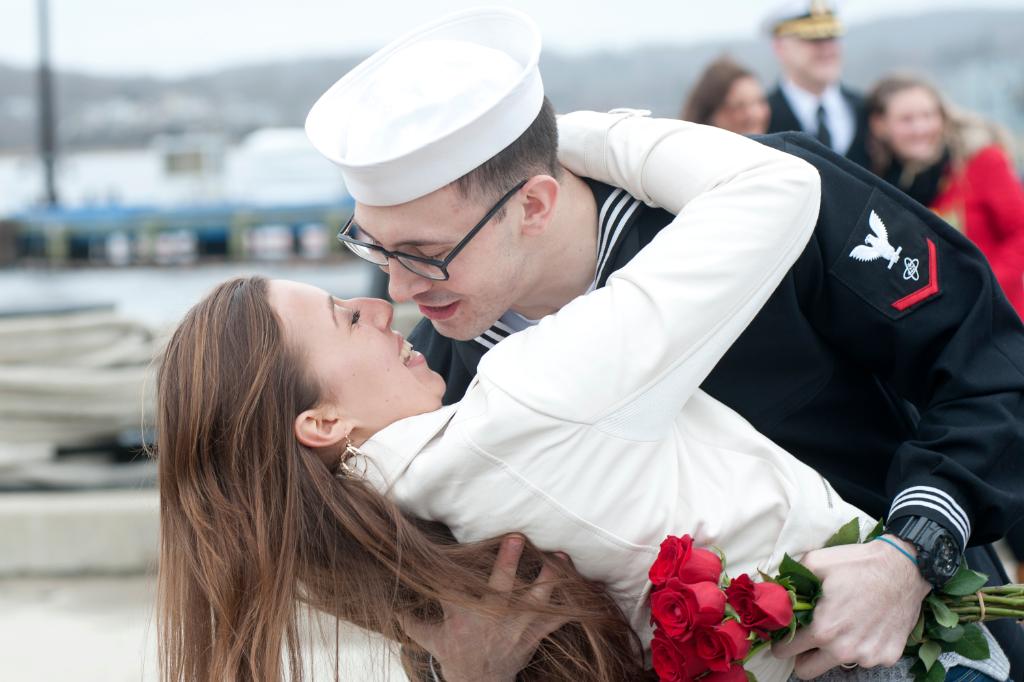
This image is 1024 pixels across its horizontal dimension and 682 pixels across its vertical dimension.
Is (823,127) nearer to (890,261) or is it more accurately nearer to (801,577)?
(890,261)

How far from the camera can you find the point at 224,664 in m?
1.76

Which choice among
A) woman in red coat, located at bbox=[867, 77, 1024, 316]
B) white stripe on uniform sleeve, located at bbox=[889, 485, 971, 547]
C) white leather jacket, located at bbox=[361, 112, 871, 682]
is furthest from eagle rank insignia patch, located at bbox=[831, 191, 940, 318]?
woman in red coat, located at bbox=[867, 77, 1024, 316]

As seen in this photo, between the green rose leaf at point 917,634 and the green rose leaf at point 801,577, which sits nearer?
the green rose leaf at point 801,577

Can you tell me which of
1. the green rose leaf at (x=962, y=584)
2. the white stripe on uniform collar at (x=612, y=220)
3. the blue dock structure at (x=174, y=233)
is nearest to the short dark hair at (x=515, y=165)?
the white stripe on uniform collar at (x=612, y=220)

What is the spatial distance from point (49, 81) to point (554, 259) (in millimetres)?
20706

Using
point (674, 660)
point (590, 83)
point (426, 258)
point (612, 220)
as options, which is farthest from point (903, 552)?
point (590, 83)

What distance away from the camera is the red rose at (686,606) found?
1.49 metres

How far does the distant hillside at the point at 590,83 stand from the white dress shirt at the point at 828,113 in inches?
13.7

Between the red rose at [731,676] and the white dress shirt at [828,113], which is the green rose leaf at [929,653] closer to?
the red rose at [731,676]

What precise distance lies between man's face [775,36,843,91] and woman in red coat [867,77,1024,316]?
0.72 feet

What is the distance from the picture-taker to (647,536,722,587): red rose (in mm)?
1508

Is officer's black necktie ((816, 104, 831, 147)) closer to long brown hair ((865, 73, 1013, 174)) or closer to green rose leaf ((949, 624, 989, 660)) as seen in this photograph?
long brown hair ((865, 73, 1013, 174))

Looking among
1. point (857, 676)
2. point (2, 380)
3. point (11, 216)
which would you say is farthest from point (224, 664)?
point (11, 216)

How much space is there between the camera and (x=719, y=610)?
4.98 feet
